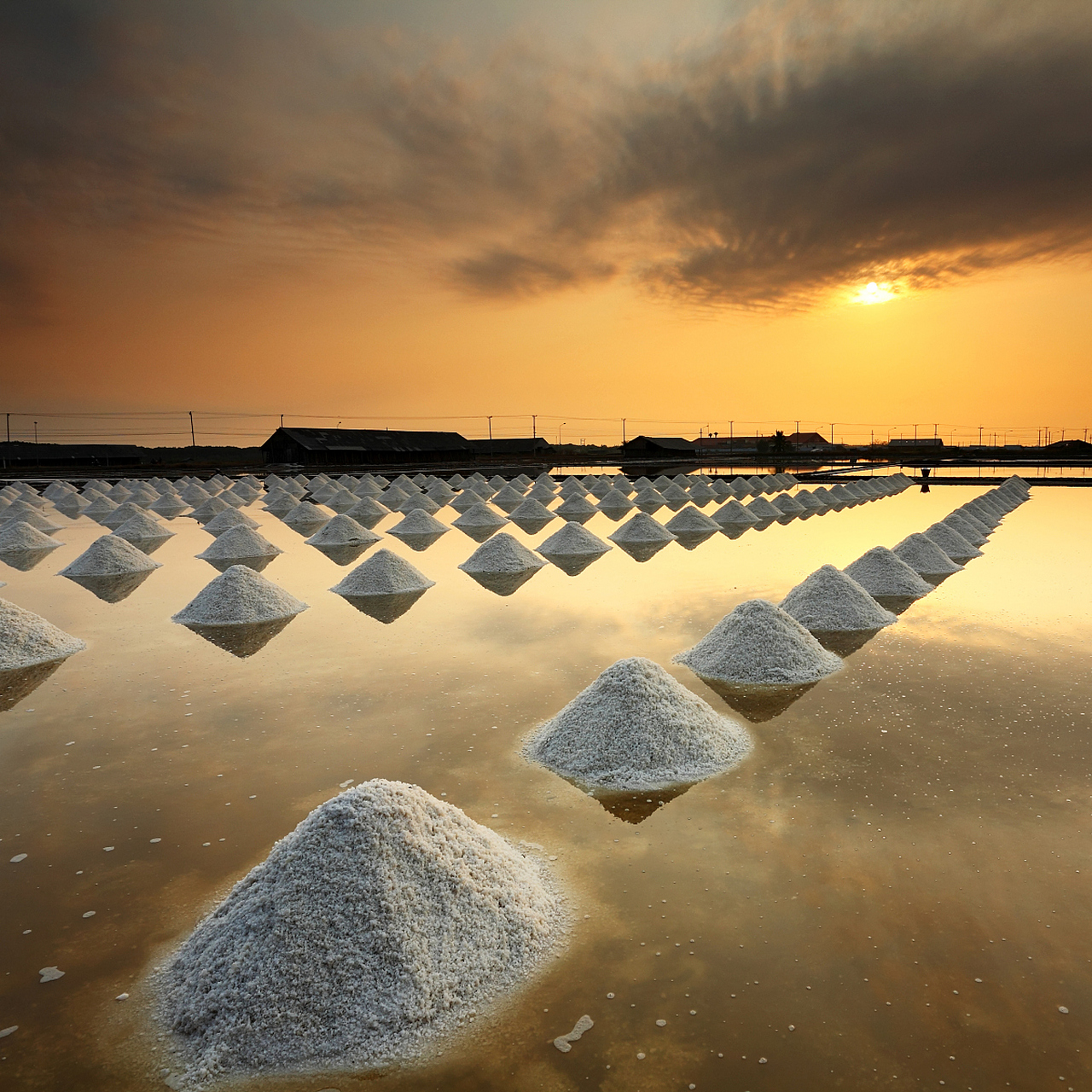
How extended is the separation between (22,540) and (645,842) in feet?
56.9

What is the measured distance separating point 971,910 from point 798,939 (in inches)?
35.8

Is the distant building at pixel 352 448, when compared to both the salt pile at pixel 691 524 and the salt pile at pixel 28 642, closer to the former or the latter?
the salt pile at pixel 691 524

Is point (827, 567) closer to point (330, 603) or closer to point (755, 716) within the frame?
point (755, 716)

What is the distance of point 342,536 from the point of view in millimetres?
Result: 16859

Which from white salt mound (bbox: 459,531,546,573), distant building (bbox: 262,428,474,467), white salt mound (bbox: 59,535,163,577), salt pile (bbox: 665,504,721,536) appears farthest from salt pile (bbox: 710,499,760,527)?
distant building (bbox: 262,428,474,467)

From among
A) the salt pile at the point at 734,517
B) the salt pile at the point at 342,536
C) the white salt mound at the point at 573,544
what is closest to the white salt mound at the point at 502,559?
the white salt mound at the point at 573,544

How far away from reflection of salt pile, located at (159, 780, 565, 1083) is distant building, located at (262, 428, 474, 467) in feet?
150

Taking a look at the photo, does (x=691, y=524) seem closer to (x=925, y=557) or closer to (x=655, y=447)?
(x=925, y=557)

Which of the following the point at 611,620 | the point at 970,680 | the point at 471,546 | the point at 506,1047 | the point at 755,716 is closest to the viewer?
the point at 506,1047

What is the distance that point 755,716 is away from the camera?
6.20 meters

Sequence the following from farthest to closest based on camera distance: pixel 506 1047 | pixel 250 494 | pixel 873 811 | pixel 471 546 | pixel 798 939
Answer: pixel 250 494 → pixel 471 546 → pixel 873 811 → pixel 798 939 → pixel 506 1047

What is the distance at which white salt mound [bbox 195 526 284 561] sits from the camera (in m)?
14.9

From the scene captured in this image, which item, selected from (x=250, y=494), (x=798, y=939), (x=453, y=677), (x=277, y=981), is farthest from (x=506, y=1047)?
(x=250, y=494)

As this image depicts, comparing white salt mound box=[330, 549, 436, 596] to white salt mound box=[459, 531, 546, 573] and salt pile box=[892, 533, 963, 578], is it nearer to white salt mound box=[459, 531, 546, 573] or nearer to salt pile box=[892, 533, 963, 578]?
white salt mound box=[459, 531, 546, 573]
